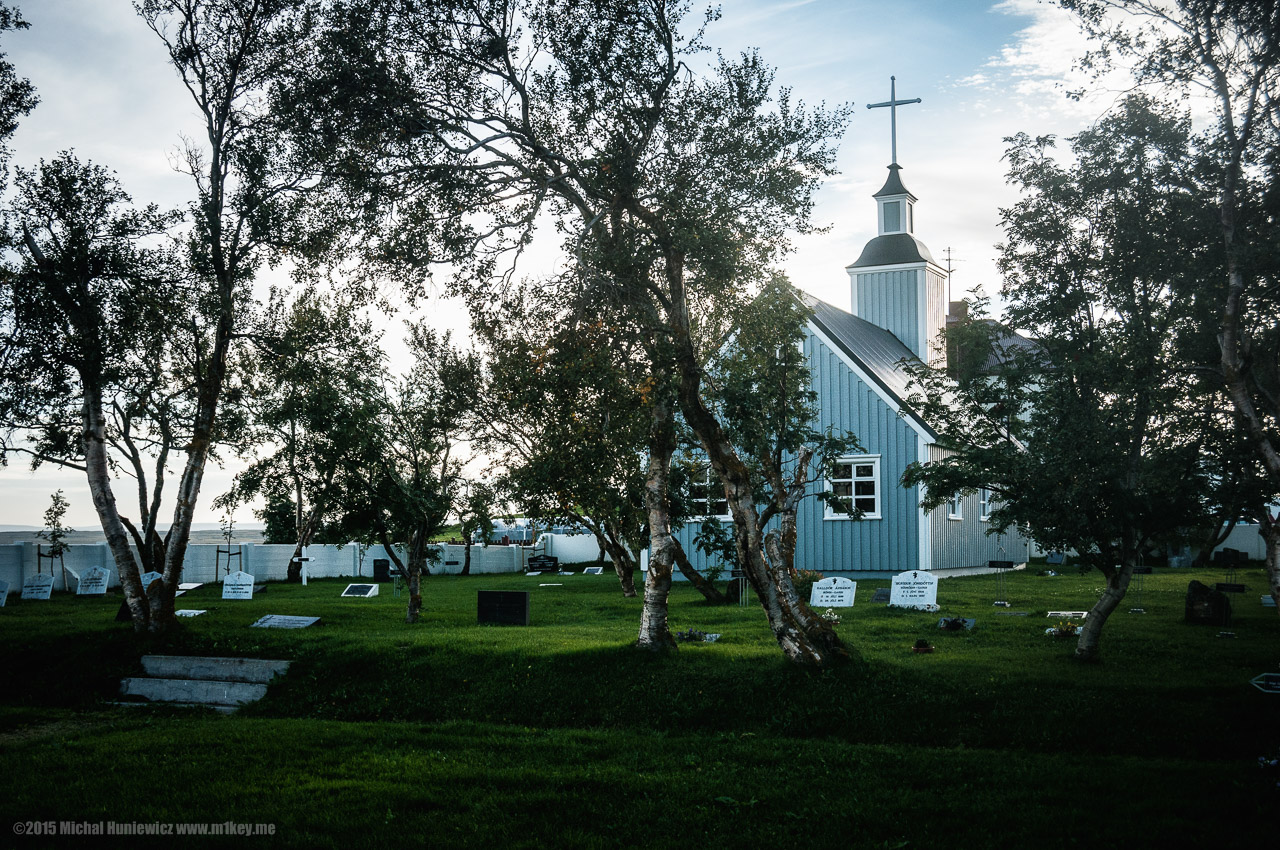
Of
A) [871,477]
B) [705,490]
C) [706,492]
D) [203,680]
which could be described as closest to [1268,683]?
[706,492]

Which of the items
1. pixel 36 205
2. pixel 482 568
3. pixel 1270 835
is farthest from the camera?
pixel 482 568

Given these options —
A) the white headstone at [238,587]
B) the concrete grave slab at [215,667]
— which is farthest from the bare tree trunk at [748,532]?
the white headstone at [238,587]

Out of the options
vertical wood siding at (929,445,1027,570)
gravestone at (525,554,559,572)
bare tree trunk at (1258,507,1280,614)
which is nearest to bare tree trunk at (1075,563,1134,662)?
bare tree trunk at (1258,507,1280,614)

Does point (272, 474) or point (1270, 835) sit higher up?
point (272, 474)

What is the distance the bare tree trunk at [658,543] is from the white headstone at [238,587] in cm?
1513

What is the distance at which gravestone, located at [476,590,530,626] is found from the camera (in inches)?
720

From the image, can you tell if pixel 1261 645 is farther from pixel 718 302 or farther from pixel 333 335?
pixel 333 335

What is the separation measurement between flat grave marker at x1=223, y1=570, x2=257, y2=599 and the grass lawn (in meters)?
7.34

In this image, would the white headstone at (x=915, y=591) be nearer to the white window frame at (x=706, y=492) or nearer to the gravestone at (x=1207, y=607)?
the white window frame at (x=706, y=492)

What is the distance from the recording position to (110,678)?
14.7 metres

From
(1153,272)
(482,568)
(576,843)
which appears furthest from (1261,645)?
(482,568)

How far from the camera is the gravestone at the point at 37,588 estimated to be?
82.8 feet

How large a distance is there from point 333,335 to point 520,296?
17.9ft

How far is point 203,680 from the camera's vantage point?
575 inches
